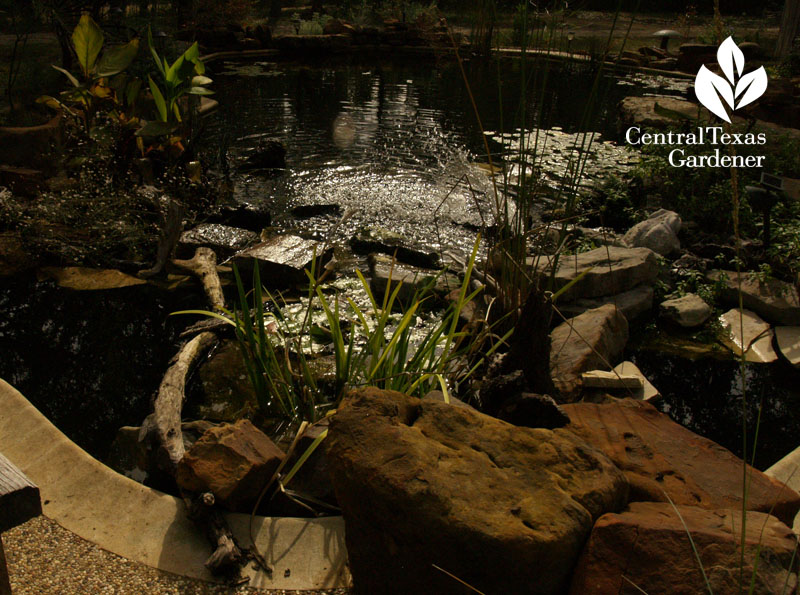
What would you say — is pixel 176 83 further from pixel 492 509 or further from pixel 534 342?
pixel 492 509

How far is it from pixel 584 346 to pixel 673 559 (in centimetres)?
192

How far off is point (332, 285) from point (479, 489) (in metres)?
2.89


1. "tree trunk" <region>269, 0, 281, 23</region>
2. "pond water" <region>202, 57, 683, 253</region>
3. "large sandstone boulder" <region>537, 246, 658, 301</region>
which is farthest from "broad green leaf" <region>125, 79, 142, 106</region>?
"tree trunk" <region>269, 0, 281, 23</region>

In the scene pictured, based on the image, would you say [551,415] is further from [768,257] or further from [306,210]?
[306,210]

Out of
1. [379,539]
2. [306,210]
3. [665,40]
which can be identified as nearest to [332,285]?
[306,210]

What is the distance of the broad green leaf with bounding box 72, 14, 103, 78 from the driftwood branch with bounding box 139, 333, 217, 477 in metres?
3.63

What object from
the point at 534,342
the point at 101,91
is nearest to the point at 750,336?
the point at 534,342

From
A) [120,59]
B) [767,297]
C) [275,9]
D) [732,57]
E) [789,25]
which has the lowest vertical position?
[767,297]

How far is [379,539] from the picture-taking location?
1.83 m

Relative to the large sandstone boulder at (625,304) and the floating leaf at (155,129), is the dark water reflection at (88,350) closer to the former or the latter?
the floating leaf at (155,129)

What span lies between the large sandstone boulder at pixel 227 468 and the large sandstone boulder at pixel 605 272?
2.42 meters

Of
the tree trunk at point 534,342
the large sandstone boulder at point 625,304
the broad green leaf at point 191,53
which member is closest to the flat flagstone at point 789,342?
the large sandstone boulder at point 625,304

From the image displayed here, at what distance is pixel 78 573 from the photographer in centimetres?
208

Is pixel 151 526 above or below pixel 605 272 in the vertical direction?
below
